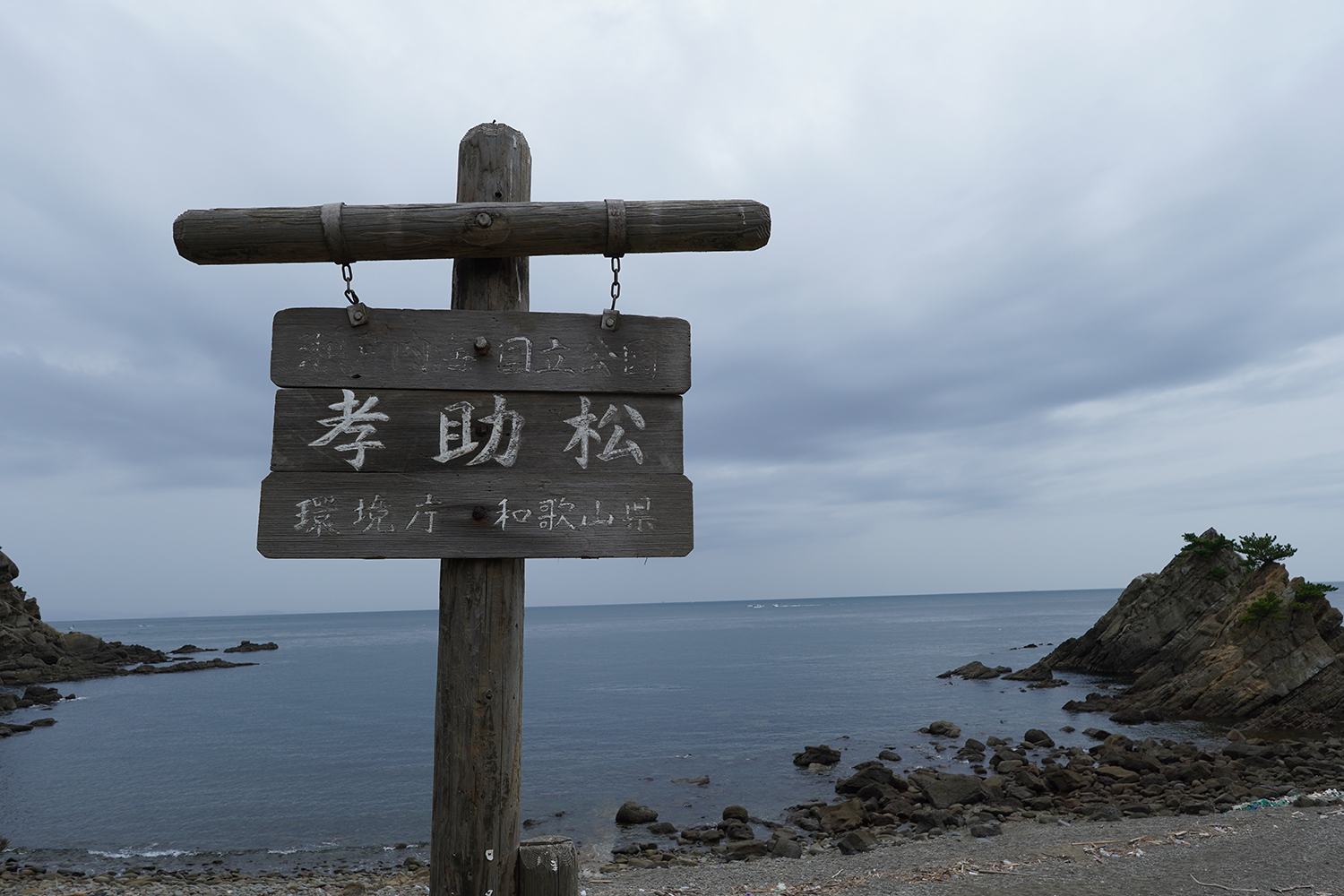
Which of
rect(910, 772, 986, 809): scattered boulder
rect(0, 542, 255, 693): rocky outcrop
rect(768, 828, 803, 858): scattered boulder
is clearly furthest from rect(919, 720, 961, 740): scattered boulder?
rect(0, 542, 255, 693): rocky outcrop

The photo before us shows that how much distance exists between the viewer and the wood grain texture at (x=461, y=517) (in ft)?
11.0

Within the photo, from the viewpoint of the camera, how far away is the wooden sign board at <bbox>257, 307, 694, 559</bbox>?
3.37m

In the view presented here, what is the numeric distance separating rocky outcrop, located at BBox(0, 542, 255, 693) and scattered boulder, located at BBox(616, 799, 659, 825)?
39620 mm

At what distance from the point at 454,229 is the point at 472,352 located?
644 millimetres

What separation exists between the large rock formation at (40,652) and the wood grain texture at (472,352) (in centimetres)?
6278

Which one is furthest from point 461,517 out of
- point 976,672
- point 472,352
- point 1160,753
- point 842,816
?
point 976,672

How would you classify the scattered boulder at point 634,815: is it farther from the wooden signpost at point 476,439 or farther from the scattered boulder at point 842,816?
the wooden signpost at point 476,439

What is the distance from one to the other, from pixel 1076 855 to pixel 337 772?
72.8ft

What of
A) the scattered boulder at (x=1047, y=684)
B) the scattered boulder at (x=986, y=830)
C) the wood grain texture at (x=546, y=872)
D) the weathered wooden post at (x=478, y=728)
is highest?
the weathered wooden post at (x=478, y=728)

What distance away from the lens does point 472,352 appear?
138 inches

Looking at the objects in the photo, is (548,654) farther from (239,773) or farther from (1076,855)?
(1076,855)

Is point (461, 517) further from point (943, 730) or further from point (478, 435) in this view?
point (943, 730)

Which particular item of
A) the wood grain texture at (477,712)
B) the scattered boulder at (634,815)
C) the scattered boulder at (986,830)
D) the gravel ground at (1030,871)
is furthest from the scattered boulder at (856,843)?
the wood grain texture at (477,712)

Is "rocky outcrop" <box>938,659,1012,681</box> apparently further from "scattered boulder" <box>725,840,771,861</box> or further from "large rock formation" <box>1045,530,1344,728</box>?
"scattered boulder" <box>725,840,771,861</box>
